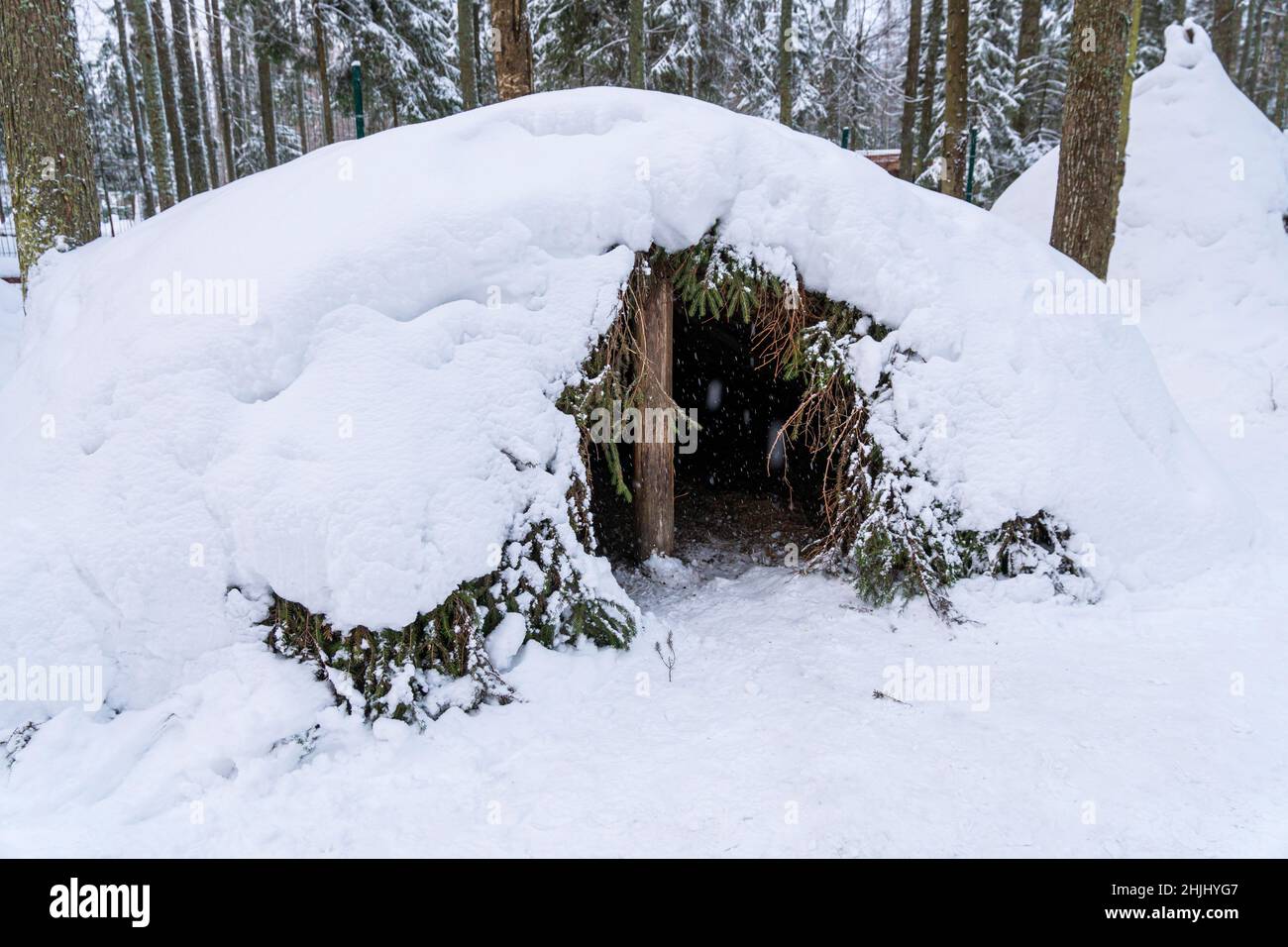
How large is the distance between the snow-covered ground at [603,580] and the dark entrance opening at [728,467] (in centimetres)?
78

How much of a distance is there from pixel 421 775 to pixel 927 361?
3.54m

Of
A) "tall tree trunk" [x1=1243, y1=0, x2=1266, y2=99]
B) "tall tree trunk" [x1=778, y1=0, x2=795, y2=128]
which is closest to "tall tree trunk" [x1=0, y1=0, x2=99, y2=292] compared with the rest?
"tall tree trunk" [x1=778, y1=0, x2=795, y2=128]

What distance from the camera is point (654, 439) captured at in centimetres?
485

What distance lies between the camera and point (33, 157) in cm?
512

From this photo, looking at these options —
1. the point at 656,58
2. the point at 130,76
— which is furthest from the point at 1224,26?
the point at 130,76

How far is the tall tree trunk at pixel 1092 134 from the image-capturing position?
6.39 metres

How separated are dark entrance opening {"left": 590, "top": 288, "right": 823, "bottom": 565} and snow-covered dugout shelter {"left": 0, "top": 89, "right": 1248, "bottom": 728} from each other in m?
0.85

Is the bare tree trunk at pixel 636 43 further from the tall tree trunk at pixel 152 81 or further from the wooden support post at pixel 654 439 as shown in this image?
the wooden support post at pixel 654 439

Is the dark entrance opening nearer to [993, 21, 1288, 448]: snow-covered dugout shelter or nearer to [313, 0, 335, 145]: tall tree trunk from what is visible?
[993, 21, 1288, 448]: snow-covered dugout shelter

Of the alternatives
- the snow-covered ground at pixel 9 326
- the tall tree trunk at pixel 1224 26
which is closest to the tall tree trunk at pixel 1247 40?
the tall tree trunk at pixel 1224 26

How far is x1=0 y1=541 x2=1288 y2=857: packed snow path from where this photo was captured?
2.64 metres

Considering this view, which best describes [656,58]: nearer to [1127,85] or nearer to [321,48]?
[321,48]

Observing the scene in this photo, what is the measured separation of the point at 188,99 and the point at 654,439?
16.4 metres
